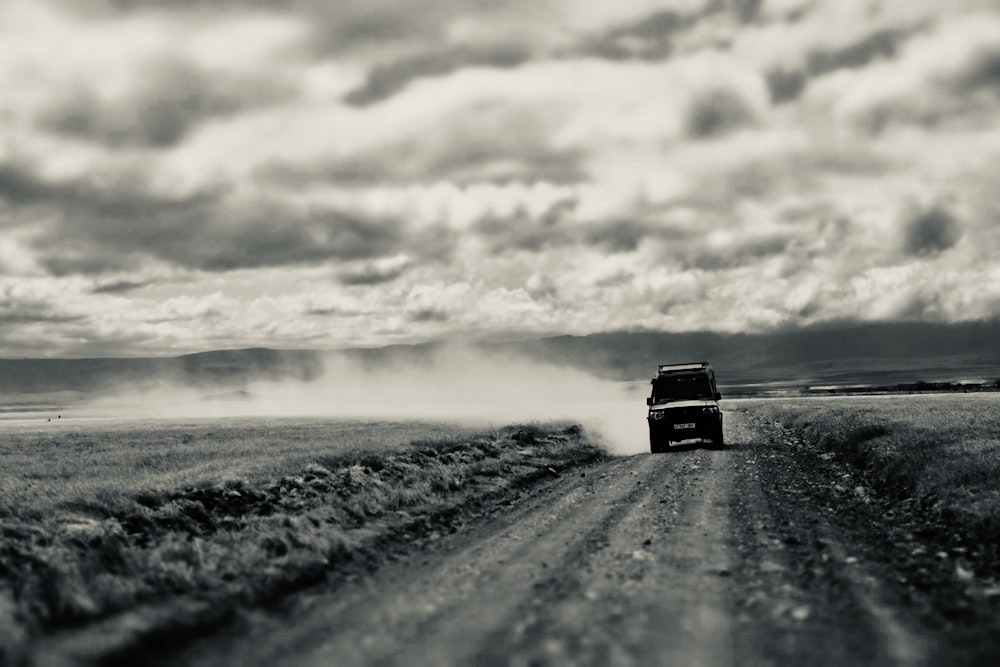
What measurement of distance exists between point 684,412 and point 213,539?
21.0 metres

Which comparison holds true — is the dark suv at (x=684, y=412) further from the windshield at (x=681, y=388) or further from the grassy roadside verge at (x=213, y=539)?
the grassy roadside verge at (x=213, y=539)

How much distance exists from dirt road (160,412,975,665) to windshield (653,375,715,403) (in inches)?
651

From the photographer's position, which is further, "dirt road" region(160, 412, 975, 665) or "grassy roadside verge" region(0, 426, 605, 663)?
"grassy roadside verge" region(0, 426, 605, 663)

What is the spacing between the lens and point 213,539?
38.2 feet

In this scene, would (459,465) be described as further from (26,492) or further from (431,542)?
(26,492)

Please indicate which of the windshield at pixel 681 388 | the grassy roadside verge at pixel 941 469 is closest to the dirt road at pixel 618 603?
the grassy roadside verge at pixel 941 469

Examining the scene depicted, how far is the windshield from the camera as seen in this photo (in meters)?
30.4

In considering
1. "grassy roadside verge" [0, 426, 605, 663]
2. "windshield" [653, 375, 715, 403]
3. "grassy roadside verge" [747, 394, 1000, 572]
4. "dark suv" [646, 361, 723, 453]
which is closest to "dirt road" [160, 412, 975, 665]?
"grassy roadside verge" [0, 426, 605, 663]

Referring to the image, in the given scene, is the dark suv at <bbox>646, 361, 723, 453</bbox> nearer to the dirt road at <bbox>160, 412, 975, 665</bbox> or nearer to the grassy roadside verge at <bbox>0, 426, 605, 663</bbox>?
the grassy roadside verge at <bbox>0, 426, 605, 663</bbox>

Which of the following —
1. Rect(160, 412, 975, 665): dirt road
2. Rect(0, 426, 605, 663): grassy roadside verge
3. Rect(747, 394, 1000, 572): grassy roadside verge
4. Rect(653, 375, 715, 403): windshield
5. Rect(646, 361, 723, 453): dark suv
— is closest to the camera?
Rect(160, 412, 975, 665): dirt road

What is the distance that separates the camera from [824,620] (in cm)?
722

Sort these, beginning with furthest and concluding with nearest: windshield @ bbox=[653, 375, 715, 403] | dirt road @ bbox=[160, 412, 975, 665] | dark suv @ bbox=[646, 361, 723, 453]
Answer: windshield @ bbox=[653, 375, 715, 403] < dark suv @ bbox=[646, 361, 723, 453] < dirt road @ bbox=[160, 412, 975, 665]

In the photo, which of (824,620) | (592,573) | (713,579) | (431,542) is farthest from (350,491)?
(824,620)

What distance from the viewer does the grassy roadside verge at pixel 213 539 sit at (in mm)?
8195
